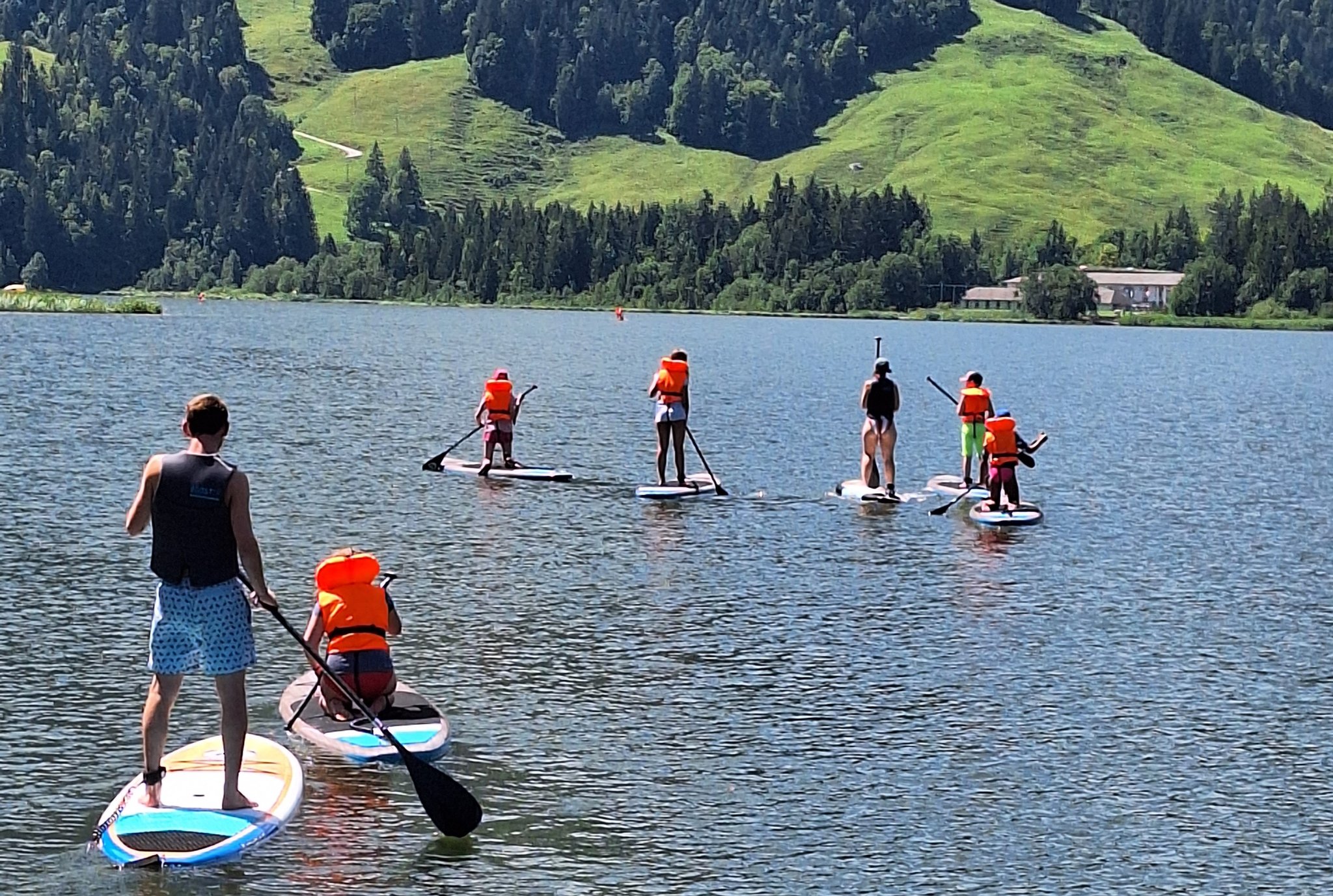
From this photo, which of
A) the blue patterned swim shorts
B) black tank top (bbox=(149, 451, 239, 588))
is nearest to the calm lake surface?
the blue patterned swim shorts

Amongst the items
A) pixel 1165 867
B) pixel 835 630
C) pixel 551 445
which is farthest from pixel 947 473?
pixel 1165 867

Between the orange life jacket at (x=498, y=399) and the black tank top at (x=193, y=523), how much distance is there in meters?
32.2

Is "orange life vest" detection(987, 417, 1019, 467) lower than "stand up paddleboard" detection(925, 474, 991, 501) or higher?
higher

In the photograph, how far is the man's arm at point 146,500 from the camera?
56.9 feet

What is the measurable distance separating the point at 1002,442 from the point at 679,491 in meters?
8.35

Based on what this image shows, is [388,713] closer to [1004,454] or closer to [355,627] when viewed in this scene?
[355,627]

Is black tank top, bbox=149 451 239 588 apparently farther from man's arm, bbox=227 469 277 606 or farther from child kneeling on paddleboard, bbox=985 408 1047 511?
child kneeling on paddleboard, bbox=985 408 1047 511

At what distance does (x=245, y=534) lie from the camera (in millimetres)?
17719

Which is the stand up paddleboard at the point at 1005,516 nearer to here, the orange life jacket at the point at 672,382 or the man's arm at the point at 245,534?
the orange life jacket at the point at 672,382

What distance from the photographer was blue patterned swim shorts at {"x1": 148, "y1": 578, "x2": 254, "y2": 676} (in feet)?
58.7

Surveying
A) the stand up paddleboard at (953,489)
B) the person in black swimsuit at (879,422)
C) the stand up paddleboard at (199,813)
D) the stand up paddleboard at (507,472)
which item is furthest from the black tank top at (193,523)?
the stand up paddleboard at (507,472)

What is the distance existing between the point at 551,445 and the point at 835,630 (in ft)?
112

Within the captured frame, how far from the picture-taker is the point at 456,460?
178 feet

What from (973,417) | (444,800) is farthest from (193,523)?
(973,417)
